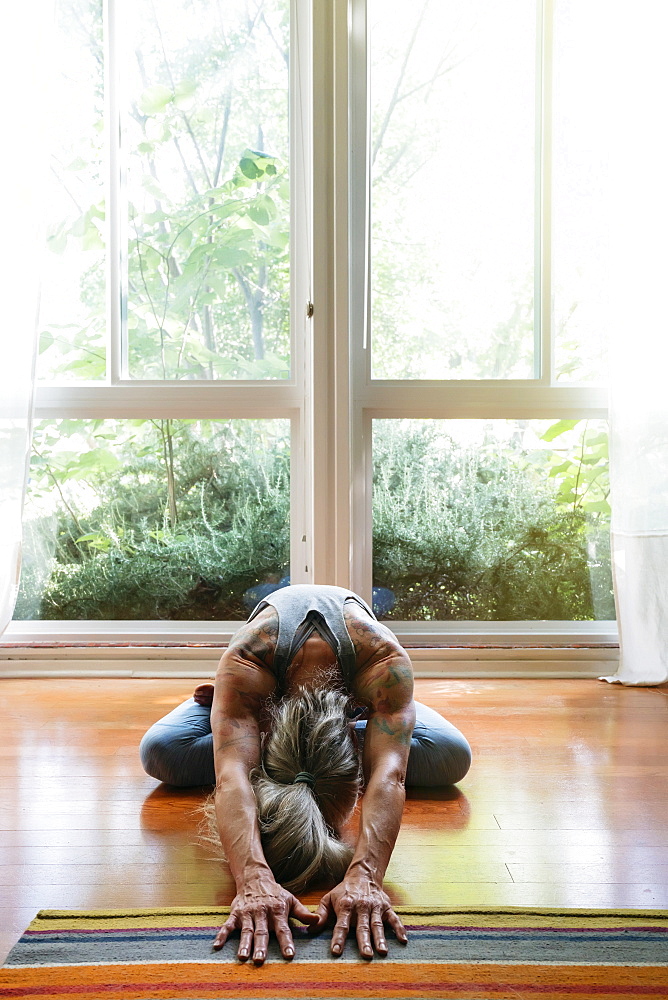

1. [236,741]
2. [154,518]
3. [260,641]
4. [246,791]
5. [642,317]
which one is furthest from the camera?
[154,518]

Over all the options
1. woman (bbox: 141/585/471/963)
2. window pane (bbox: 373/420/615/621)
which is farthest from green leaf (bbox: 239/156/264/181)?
woman (bbox: 141/585/471/963)

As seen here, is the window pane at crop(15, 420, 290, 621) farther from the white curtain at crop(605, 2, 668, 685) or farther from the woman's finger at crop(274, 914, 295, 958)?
the woman's finger at crop(274, 914, 295, 958)

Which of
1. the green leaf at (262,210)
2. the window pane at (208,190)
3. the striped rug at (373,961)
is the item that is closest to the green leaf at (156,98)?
the window pane at (208,190)

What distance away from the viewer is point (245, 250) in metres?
3.36

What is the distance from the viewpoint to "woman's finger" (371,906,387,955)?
4.63ft

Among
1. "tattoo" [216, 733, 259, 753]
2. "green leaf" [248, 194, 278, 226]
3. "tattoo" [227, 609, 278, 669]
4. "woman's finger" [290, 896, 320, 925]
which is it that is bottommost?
"woman's finger" [290, 896, 320, 925]

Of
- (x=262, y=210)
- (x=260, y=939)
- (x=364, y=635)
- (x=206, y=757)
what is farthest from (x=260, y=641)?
(x=262, y=210)

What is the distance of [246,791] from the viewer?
1608mm

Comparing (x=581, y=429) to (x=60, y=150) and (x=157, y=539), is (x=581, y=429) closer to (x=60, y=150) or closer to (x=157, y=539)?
(x=157, y=539)

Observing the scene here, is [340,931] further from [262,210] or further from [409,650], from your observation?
[262,210]

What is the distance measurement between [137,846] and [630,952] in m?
1.01

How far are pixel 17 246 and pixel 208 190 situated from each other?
74cm

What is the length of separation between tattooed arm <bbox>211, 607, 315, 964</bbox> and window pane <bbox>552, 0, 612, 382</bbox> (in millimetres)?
1958

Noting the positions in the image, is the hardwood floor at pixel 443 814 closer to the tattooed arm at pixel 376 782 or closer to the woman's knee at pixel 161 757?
the woman's knee at pixel 161 757
